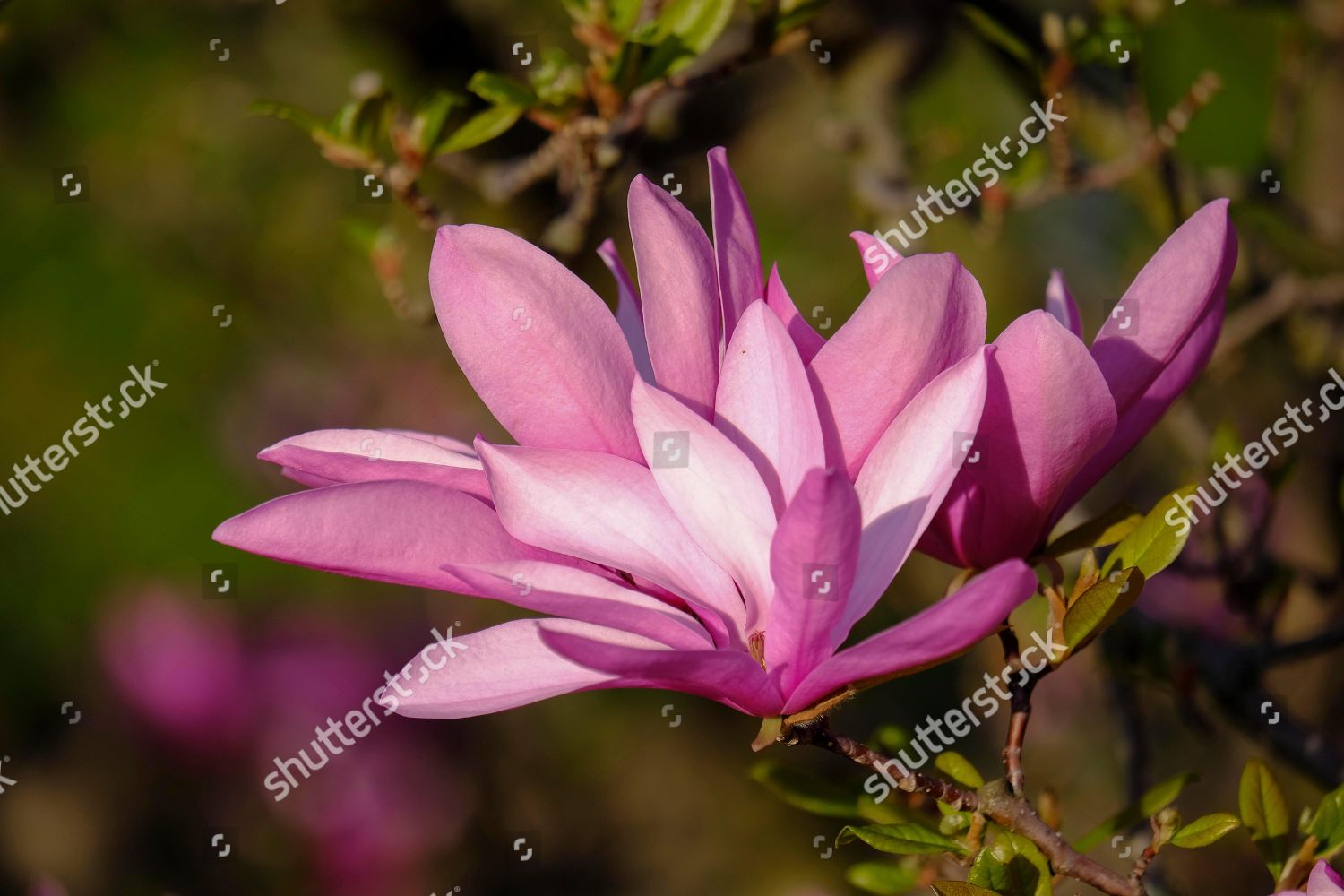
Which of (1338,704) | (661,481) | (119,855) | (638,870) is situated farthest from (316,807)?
(1338,704)

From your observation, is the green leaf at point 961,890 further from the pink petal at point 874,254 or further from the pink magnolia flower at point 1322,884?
the pink petal at point 874,254

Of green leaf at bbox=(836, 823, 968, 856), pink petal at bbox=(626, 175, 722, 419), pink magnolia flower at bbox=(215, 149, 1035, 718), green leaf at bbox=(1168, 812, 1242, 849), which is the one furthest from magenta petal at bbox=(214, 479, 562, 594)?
green leaf at bbox=(1168, 812, 1242, 849)

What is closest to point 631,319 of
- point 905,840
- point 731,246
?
point 731,246

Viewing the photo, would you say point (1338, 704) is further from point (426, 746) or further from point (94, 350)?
point (94, 350)

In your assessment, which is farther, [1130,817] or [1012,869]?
[1130,817]

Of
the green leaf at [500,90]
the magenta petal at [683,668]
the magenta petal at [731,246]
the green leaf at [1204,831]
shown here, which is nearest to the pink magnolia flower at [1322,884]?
the green leaf at [1204,831]

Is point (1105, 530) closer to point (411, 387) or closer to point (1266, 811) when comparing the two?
point (1266, 811)

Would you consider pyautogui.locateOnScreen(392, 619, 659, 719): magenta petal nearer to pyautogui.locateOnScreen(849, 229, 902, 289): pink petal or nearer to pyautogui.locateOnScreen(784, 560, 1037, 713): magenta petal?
pyautogui.locateOnScreen(784, 560, 1037, 713): magenta petal
